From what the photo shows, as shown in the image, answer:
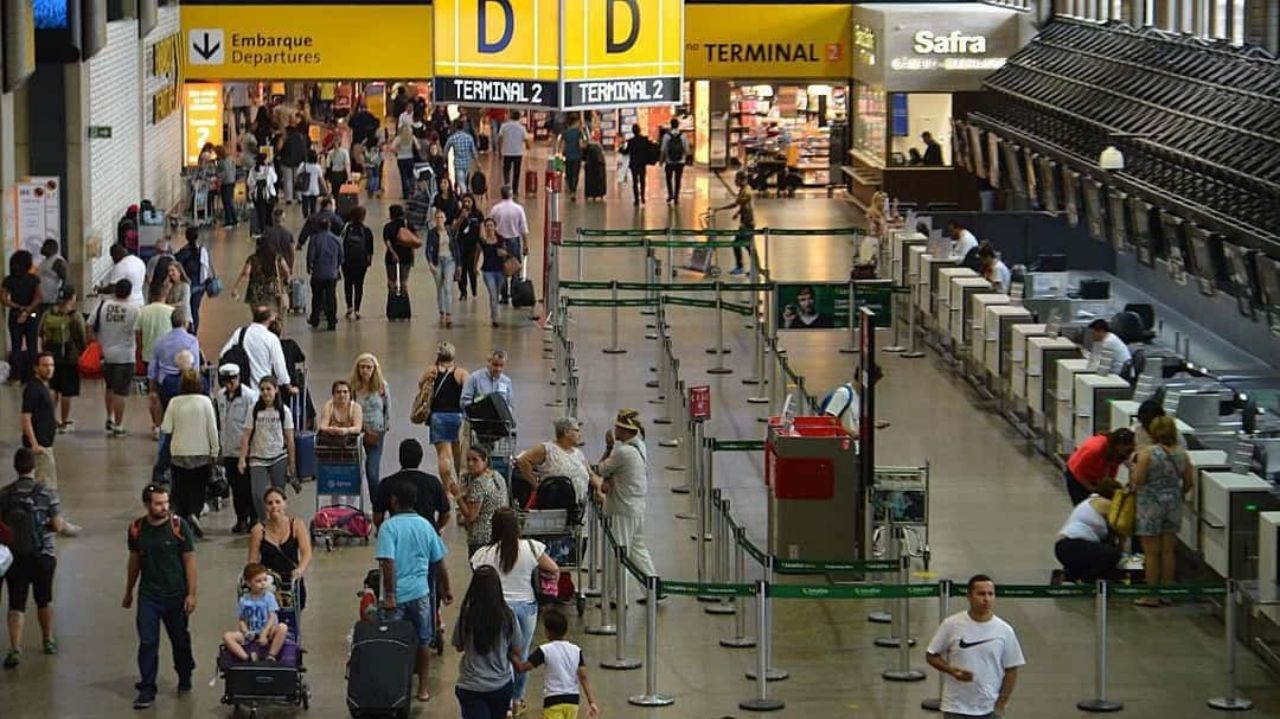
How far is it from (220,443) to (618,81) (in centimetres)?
708

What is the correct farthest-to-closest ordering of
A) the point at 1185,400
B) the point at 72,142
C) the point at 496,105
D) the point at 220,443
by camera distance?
the point at 72,142, the point at 496,105, the point at 1185,400, the point at 220,443

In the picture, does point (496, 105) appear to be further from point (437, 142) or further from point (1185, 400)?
point (437, 142)

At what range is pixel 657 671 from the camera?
15.9 metres

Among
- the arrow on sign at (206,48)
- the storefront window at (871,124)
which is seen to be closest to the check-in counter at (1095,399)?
the storefront window at (871,124)

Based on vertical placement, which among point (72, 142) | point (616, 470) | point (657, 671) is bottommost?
point (657, 671)

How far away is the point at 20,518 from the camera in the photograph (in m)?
15.6

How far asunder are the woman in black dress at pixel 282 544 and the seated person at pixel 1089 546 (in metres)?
5.45

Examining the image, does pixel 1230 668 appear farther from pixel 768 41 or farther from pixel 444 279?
pixel 768 41

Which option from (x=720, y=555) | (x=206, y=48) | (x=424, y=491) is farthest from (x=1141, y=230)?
(x=206, y=48)

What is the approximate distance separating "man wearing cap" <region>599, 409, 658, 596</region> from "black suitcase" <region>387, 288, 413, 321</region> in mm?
12883

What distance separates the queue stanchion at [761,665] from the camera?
1473 centimetres

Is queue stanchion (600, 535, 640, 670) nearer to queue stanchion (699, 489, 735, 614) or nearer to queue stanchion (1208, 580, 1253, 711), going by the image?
queue stanchion (699, 489, 735, 614)

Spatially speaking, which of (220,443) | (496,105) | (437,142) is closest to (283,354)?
(220,443)

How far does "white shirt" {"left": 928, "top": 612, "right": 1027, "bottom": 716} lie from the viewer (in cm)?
1328
